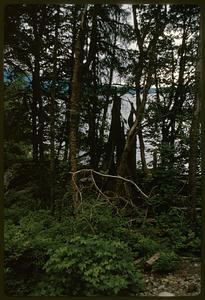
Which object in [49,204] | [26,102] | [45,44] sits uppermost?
[45,44]

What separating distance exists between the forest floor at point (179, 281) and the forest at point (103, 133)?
1 cm

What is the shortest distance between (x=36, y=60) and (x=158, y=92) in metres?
0.86

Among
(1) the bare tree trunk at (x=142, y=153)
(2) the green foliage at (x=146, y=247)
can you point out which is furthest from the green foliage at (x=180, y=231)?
(1) the bare tree trunk at (x=142, y=153)

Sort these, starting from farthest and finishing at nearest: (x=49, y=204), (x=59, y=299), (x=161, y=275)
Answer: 1. (x=49, y=204)
2. (x=161, y=275)
3. (x=59, y=299)

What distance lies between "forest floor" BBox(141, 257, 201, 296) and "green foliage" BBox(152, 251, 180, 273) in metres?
0.03

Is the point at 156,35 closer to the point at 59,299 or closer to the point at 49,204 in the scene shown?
the point at 49,204

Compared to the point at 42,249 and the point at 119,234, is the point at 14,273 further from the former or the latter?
the point at 119,234

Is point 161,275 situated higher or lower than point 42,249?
lower

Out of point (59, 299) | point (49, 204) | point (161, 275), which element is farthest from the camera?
point (49, 204)

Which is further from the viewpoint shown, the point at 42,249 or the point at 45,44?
the point at 45,44

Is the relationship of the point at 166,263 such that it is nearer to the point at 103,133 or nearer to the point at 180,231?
the point at 180,231

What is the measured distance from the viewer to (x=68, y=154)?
7.92 feet

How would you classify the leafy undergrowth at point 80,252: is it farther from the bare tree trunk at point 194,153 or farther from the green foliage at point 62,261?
the bare tree trunk at point 194,153

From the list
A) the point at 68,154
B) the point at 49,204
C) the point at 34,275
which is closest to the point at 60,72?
the point at 68,154
